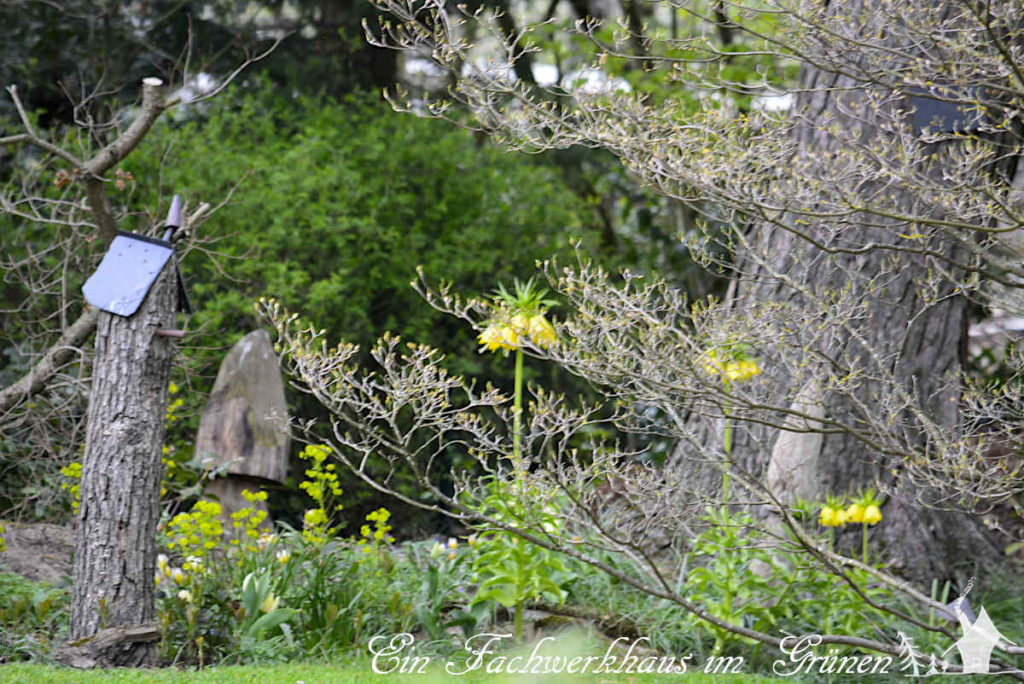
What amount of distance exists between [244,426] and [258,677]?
3.22 metres

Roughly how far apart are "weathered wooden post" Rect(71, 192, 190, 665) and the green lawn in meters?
0.38

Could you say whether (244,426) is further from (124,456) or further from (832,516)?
(832,516)

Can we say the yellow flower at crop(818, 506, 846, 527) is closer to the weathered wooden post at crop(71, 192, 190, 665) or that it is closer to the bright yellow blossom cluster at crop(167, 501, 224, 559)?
the bright yellow blossom cluster at crop(167, 501, 224, 559)

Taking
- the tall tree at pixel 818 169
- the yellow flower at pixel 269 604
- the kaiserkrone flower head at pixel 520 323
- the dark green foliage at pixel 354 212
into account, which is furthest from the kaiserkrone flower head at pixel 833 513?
the dark green foliage at pixel 354 212

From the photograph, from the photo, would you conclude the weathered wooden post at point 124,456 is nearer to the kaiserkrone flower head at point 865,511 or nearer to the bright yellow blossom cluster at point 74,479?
the bright yellow blossom cluster at point 74,479

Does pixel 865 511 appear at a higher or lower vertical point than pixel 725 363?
lower

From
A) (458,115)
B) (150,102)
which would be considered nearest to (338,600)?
(150,102)

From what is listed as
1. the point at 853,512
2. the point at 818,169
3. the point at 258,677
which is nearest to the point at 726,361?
the point at 818,169

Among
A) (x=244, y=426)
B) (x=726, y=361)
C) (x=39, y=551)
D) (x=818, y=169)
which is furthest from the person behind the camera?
(x=244, y=426)

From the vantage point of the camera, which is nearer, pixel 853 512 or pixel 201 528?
pixel 853 512

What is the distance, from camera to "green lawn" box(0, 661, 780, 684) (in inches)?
156

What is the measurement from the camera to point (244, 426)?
710 centimetres

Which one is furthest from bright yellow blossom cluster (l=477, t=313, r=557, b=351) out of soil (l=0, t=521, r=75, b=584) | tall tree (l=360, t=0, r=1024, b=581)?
soil (l=0, t=521, r=75, b=584)

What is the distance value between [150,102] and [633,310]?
11.3ft
